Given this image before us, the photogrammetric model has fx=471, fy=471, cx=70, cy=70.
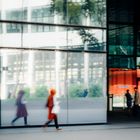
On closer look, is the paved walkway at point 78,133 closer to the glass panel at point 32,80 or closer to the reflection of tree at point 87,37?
the glass panel at point 32,80

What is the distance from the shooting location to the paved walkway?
16.7 m

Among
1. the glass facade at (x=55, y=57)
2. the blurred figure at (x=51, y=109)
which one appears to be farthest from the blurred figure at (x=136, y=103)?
the blurred figure at (x=51, y=109)

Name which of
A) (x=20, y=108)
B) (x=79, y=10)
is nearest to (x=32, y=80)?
(x=20, y=108)

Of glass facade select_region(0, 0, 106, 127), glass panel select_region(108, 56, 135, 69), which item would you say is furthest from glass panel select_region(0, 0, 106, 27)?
glass panel select_region(108, 56, 135, 69)

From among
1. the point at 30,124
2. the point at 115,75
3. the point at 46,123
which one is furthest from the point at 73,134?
the point at 115,75

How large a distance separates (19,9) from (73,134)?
6.36 m

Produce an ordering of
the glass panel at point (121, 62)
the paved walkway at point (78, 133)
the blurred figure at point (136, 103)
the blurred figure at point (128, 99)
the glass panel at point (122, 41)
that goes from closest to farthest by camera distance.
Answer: the paved walkway at point (78, 133)
the blurred figure at point (136, 103)
the glass panel at point (122, 41)
the blurred figure at point (128, 99)
the glass panel at point (121, 62)

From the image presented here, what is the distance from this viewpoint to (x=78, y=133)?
18125mm

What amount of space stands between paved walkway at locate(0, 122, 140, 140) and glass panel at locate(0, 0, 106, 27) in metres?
4.90

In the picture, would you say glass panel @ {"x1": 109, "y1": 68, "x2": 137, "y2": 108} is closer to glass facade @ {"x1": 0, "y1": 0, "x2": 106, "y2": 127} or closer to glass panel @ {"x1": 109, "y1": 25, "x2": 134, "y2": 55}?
glass panel @ {"x1": 109, "y1": 25, "x2": 134, "y2": 55}

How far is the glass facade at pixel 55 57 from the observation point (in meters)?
20.6

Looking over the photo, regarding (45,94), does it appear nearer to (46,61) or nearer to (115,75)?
(46,61)

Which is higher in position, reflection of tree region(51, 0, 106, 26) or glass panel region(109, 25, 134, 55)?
reflection of tree region(51, 0, 106, 26)

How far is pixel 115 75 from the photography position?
102 ft
